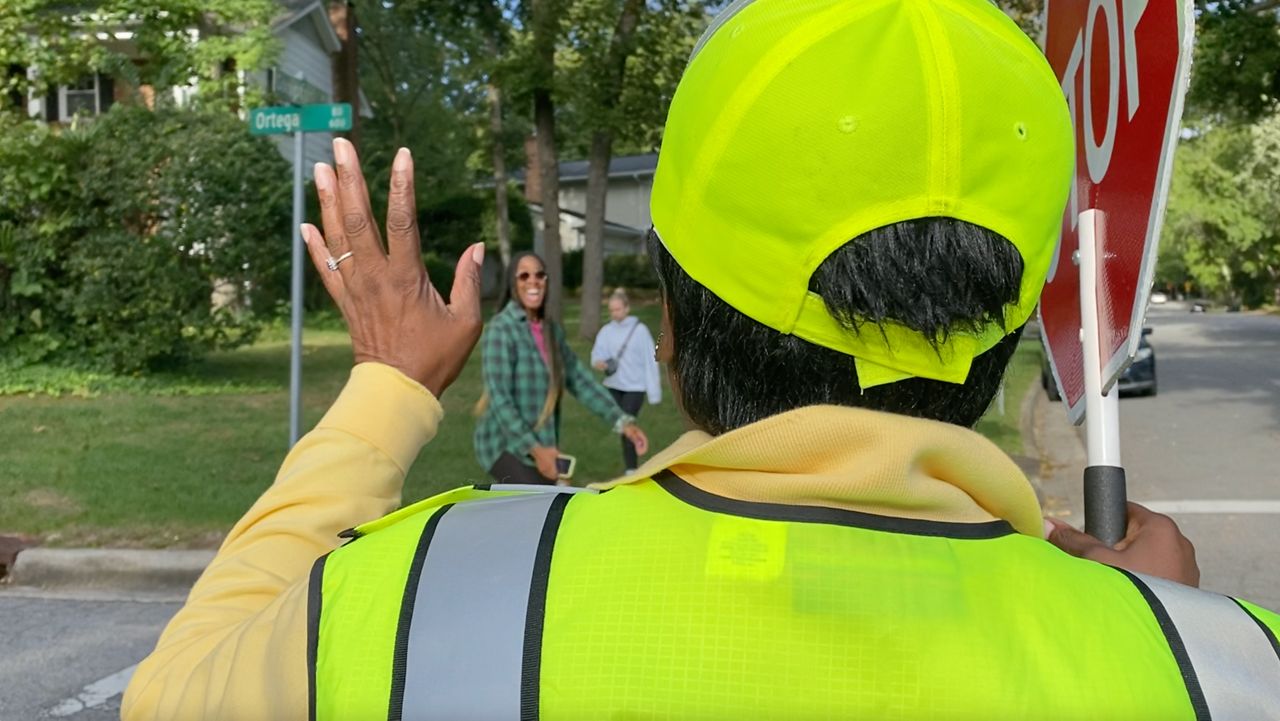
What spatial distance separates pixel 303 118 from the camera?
7.42 metres

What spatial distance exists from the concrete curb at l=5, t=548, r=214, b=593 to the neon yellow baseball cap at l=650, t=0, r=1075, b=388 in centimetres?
617

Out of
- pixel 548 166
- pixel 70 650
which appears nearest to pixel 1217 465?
pixel 70 650

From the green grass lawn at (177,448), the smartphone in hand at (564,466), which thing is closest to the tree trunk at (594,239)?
the green grass lawn at (177,448)

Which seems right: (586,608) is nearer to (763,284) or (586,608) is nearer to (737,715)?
(737,715)

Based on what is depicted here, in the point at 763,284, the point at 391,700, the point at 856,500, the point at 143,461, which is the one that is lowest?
the point at 143,461

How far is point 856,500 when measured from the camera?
900 millimetres

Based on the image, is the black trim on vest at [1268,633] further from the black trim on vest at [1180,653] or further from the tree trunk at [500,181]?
the tree trunk at [500,181]

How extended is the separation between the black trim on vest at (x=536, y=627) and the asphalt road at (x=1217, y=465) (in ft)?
20.2

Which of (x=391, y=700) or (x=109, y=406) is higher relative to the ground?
(x=391, y=700)

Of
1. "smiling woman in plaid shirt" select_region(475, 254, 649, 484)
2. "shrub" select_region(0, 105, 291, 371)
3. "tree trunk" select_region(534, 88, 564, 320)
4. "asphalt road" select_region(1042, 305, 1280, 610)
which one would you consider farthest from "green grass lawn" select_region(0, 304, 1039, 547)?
"tree trunk" select_region(534, 88, 564, 320)

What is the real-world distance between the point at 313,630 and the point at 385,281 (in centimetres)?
41

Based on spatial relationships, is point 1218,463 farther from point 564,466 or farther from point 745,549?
A: point 745,549

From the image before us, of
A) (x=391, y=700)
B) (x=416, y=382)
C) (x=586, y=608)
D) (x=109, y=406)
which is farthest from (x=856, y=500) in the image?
(x=109, y=406)

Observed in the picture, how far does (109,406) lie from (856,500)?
12.6 meters
